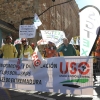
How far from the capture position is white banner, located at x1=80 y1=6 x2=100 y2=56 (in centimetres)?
712

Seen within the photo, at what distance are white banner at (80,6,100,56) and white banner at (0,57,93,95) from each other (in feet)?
3.62

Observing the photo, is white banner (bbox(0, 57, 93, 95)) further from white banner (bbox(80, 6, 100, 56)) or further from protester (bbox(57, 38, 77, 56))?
protester (bbox(57, 38, 77, 56))

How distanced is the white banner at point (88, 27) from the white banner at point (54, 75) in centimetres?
110

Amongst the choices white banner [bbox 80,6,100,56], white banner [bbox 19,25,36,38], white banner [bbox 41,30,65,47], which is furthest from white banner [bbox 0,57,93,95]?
white banner [bbox 41,30,65,47]

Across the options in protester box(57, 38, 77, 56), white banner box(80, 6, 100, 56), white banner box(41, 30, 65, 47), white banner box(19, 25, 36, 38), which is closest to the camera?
white banner box(80, 6, 100, 56)

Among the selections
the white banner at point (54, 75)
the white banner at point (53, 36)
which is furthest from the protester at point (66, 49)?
the white banner at point (53, 36)

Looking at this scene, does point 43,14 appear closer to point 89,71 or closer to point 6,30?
point 6,30

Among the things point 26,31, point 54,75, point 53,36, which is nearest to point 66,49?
point 54,75

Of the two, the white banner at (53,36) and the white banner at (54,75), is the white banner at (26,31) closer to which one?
the white banner at (53,36)

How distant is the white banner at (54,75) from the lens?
6.11 m

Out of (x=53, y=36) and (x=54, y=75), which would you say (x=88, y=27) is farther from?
(x=53, y=36)

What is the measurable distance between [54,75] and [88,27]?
196 centimetres

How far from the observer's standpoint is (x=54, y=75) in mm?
6293

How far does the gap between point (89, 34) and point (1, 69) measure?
2.89 metres
